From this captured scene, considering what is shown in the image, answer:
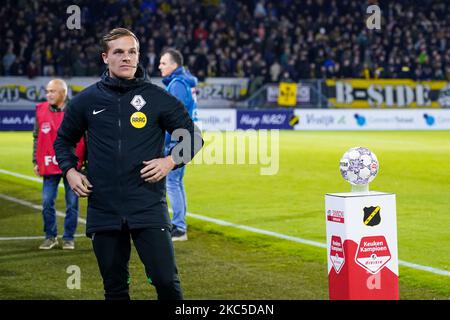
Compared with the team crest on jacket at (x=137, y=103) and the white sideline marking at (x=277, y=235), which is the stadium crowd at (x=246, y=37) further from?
the team crest on jacket at (x=137, y=103)

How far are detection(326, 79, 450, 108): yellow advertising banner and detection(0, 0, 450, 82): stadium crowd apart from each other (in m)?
0.91

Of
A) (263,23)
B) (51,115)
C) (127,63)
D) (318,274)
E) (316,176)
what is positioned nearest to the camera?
(127,63)

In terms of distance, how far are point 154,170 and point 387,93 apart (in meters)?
31.8

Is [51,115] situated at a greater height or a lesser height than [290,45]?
lesser

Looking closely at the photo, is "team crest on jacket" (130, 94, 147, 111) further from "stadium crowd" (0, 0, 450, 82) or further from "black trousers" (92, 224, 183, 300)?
"stadium crowd" (0, 0, 450, 82)

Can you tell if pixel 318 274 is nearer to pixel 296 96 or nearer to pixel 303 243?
pixel 303 243

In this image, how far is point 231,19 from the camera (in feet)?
128

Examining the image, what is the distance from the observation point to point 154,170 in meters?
5.33

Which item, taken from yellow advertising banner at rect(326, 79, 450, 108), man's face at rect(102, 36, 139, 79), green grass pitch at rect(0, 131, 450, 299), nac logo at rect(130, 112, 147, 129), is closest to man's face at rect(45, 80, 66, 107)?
green grass pitch at rect(0, 131, 450, 299)

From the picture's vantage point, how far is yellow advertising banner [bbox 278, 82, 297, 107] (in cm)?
3453

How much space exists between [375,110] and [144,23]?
33.9ft

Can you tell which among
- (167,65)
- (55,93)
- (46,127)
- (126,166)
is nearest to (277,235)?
(167,65)

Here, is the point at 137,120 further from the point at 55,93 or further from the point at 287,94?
the point at 287,94
